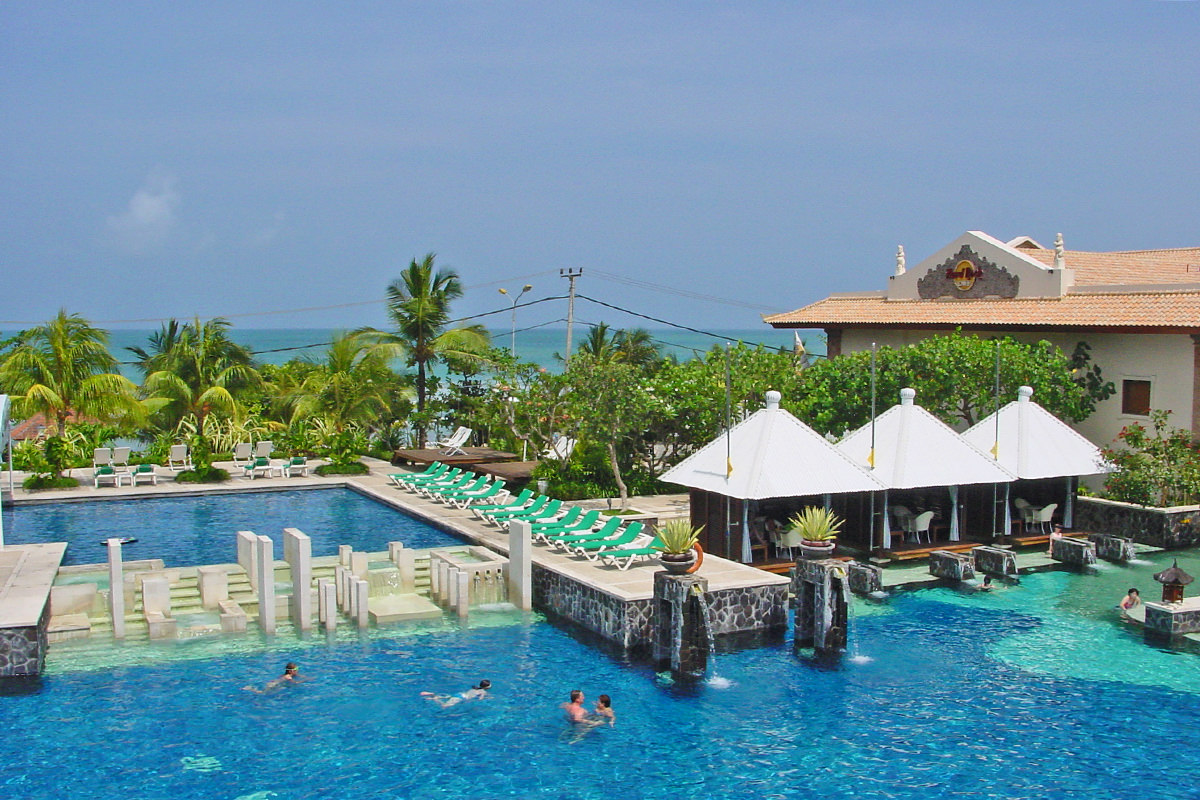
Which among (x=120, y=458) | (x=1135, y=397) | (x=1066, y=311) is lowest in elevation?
(x=120, y=458)

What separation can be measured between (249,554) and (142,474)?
11468 millimetres

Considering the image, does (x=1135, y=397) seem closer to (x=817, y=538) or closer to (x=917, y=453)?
(x=917, y=453)

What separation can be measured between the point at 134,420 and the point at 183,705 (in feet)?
65.5

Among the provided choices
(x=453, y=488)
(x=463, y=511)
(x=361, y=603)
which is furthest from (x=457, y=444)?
(x=361, y=603)

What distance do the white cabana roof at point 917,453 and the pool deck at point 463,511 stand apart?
3.76m

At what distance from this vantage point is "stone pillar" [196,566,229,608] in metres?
16.4

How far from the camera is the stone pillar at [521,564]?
1672cm

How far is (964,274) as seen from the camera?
29.4 m

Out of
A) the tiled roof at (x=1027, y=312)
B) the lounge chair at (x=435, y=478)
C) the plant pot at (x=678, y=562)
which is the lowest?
the plant pot at (x=678, y=562)

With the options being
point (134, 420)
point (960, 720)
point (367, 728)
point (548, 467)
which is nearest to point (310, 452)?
point (134, 420)

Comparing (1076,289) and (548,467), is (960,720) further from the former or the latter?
(1076,289)

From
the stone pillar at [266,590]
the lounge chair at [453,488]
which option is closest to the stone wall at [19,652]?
the stone pillar at [266,590]

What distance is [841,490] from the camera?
1822 cm

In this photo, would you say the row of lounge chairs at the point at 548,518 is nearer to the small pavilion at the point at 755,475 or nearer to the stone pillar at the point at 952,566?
the small pavilion at the point at 755,475
